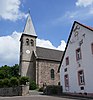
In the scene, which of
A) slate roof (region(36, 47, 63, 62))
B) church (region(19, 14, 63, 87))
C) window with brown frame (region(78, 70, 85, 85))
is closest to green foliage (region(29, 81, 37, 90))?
church (region(19, 14, 63, 87))

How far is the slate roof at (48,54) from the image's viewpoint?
48438 millimetres

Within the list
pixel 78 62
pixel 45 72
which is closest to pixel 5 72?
pixel 45 72

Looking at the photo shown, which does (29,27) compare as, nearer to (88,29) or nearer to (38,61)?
(38,61)

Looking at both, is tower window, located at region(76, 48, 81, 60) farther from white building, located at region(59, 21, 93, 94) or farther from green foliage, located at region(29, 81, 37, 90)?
green foliage, located at region(29, 81, 37, 90)

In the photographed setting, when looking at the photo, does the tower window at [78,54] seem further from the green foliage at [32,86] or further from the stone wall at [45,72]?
the stone wall at [45,72]

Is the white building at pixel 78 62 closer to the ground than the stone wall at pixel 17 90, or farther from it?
farther from it

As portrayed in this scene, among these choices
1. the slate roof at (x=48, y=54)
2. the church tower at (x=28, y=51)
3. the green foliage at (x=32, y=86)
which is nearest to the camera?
the green foliage at (x=32, y=86)

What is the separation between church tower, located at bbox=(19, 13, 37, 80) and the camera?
153 ft

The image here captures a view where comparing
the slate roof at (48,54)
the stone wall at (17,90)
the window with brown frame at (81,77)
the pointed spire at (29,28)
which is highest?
the pointed spire at (29,28)

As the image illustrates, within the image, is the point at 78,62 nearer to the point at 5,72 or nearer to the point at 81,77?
the point at 81,77

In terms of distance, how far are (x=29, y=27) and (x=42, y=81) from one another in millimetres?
16214

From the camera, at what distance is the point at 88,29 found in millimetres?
23391

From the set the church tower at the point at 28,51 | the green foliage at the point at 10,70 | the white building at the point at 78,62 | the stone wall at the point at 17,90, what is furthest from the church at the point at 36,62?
the green foliage at the point at 10,70

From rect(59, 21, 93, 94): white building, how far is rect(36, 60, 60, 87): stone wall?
55.0ft
